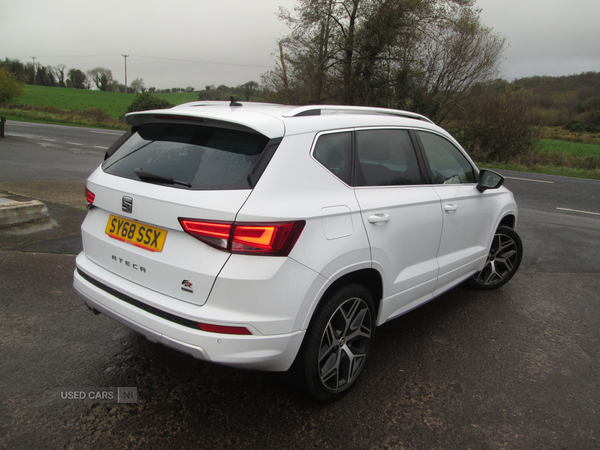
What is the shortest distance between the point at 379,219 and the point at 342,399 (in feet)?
3.74

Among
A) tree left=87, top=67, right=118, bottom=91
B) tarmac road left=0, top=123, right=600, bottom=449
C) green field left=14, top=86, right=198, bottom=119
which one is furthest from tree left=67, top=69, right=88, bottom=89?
tarmac road left=0, top=123, right=600, bottom=449

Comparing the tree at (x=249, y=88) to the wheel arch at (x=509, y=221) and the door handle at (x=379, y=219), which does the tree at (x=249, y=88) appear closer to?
the wheel arch at (x=509, y=221)

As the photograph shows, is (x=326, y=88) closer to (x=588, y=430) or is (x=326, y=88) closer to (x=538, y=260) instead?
(x=538, y=260)

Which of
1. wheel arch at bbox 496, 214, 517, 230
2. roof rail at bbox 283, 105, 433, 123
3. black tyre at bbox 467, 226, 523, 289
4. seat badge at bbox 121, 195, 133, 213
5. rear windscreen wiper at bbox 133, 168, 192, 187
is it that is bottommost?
black tyre at bbox 467, 226, 523, 289

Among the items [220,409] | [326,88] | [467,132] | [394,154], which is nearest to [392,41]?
[326,88]

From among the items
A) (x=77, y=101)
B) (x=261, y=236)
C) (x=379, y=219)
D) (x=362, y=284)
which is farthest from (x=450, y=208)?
(x=77, y=101)

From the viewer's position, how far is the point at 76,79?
90.6 meters

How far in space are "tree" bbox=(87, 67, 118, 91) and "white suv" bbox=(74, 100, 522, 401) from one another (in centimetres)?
9517

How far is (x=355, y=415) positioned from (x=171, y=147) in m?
1.90

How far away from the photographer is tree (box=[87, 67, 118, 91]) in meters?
86.4

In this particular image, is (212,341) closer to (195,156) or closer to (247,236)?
(247,236)

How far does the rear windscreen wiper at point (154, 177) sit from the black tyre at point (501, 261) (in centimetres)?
338

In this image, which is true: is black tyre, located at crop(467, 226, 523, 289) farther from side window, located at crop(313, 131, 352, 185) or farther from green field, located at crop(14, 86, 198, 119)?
green field, located at crop(14, 86, 198, 119)

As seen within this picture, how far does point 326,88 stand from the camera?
24.7m
